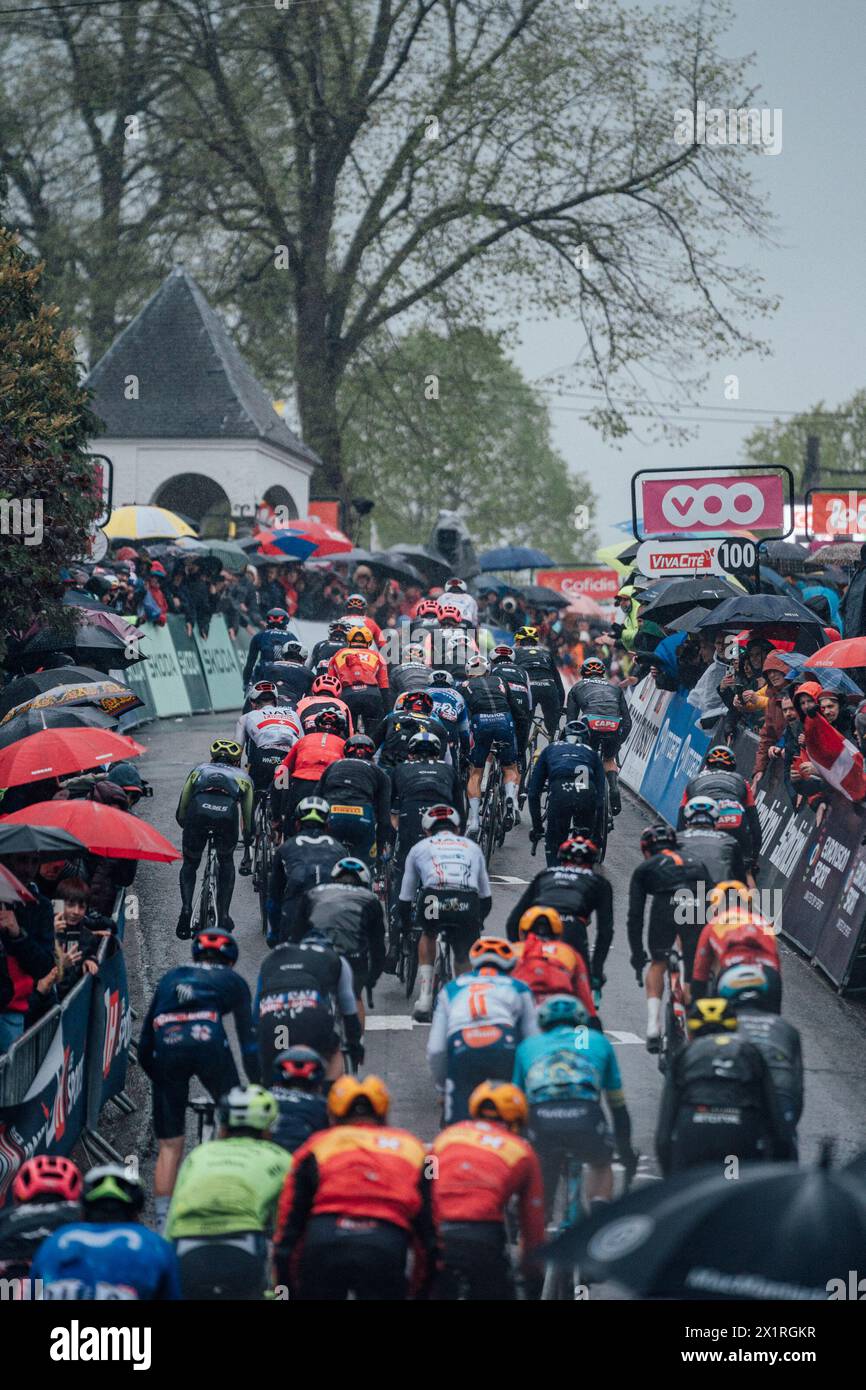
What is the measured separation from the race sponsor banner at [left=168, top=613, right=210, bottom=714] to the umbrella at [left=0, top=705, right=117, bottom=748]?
515 inches

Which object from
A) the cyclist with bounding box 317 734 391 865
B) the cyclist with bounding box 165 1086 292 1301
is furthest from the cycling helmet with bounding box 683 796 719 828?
the cyclist with bounding box 165 1086 292 1301

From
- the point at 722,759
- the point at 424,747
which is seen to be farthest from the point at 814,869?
the point at 424,747

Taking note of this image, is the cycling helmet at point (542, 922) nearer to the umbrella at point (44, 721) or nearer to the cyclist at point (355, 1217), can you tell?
the cyclist at point (355, 1217)

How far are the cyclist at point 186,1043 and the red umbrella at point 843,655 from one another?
8025 mm

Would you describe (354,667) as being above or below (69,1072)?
above

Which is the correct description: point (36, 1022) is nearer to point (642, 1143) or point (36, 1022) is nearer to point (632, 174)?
point (642, 1143)

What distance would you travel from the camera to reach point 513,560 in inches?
1617

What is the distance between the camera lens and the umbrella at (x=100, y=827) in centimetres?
1174

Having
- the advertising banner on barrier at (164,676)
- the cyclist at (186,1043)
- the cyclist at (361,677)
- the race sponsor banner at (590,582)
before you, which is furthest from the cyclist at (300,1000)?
the race sponsor banner at (590,582)

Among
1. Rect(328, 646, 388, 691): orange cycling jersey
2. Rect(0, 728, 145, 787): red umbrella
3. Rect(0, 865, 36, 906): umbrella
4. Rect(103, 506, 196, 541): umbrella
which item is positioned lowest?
Rect(0, 865, 36, 906): umbrella

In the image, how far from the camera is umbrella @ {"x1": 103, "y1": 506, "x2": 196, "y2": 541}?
2989cm

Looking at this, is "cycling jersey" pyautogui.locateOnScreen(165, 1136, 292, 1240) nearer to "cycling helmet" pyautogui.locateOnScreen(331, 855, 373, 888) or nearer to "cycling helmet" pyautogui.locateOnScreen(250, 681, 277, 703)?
"cycling helmet" pyautogui.locateOnScreen(331, 855, 373, 888)

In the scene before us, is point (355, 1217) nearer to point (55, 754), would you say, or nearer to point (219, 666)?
point (55, 754)

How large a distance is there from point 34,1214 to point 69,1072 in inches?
124
